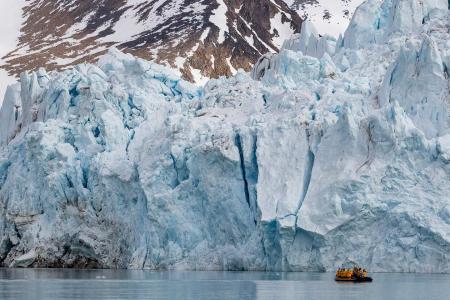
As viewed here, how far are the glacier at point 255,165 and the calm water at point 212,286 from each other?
1.11 metres

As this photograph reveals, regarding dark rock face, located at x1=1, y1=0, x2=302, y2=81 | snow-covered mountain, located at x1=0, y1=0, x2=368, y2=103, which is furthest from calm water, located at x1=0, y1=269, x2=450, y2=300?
snow-covered mountain, located at x1=0, y1=0, x2=368, y2=103

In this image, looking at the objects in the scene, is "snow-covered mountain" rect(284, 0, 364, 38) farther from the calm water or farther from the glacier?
the calm water

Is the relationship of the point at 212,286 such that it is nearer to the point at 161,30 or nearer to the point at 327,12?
the point at 161,30

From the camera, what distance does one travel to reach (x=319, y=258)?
120 feet

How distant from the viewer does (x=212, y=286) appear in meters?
32.5

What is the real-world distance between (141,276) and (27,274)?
5.48 metres

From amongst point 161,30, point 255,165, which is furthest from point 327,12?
point 255,165

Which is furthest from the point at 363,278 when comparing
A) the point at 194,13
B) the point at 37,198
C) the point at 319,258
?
the point at 194,13

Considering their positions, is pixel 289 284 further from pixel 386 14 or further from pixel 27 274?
pixel 386 14

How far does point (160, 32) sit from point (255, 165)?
7322 centimetres

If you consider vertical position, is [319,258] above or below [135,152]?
below

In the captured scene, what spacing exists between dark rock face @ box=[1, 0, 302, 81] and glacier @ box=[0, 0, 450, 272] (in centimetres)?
4863

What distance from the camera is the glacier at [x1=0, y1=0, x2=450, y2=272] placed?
3616 cm

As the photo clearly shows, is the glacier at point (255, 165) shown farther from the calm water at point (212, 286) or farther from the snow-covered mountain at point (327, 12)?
the snow-covered mountain at point (327, 12)
